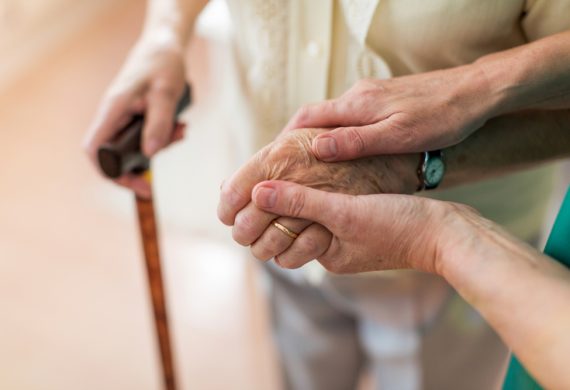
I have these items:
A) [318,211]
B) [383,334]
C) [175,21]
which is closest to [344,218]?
[318,211]

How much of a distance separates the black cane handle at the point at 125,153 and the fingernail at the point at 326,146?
1.19 feet

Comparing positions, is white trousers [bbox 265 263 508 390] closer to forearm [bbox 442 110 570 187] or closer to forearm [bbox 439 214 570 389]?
forearm [bbox 442 110 570 187]

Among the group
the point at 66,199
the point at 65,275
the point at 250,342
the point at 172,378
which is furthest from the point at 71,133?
the point at 172,378

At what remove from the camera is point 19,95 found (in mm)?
2498

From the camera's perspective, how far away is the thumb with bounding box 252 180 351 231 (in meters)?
0.66

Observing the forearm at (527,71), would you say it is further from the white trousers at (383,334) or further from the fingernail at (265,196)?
the white trousers at (383,334)

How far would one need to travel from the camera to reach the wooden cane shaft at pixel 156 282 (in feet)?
3.53

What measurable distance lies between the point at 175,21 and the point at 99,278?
3.64 feet

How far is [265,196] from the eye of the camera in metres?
0.66

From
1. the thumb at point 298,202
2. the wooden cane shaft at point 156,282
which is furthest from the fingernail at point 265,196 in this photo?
the wooden cane shaft at point 156,282

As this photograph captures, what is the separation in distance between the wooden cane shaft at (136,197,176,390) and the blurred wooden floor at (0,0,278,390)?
444mm

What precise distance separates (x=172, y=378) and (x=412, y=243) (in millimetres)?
780

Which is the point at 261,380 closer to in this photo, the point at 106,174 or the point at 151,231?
the point at 151,231

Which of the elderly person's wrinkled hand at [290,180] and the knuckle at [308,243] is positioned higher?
the elderly person's wrinkled hand at [290,180]
